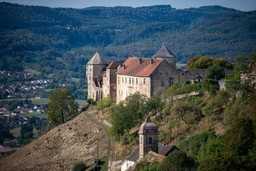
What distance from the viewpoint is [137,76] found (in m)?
74.9

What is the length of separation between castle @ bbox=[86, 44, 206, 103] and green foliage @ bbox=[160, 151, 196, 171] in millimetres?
24546

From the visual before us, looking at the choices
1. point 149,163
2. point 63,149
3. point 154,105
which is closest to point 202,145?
point 149,163

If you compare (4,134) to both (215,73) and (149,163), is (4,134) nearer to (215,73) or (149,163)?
(215,73)

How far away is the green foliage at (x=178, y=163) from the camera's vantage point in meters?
47.5

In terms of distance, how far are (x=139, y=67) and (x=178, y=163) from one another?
102 ft

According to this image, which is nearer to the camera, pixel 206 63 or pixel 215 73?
pixel 215 73

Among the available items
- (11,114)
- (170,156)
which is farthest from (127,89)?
(11,114)

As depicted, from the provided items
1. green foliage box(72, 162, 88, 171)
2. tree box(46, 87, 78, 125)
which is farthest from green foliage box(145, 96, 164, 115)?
tree box(46, 87, 78, 125)

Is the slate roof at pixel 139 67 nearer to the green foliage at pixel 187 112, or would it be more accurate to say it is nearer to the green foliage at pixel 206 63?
the green foliage at pixel 206 63

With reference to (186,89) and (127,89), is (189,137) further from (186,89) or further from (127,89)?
(127,89)

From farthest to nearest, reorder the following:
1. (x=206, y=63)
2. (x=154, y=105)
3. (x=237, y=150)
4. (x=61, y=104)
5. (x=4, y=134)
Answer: (x=4, y=134), (x=61, y=104), (x=206, y=63), (x=154, y=105), (x=237, y=150)

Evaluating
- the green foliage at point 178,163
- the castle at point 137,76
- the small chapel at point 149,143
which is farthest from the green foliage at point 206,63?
the green foliage at point 178,163

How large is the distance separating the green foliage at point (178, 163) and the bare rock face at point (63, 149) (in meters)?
18.2

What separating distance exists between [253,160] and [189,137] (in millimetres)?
13776
